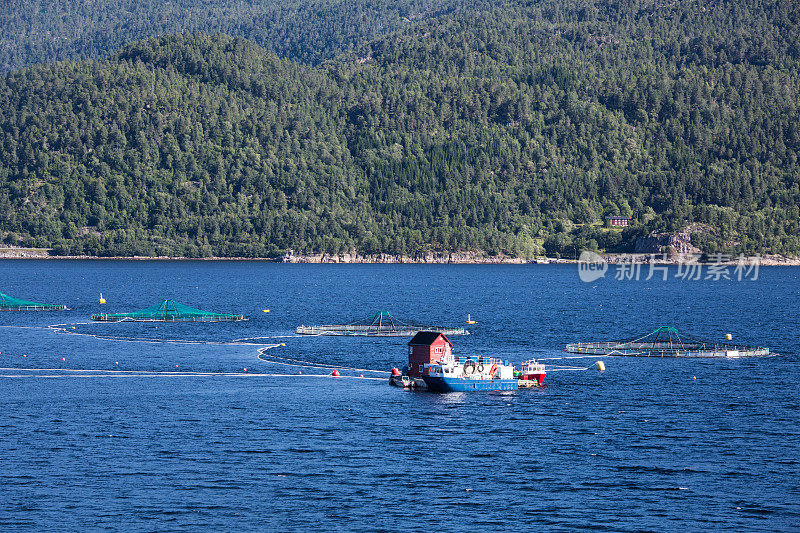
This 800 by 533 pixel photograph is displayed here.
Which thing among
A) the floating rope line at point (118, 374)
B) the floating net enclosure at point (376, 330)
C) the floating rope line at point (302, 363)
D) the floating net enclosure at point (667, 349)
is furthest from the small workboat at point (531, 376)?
the floating net enclosure at point (376, 330)

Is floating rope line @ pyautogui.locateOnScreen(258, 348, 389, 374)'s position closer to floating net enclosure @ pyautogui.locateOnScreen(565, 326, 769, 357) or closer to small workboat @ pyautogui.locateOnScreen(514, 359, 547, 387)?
small workboat @ pyautogui.locateOnScreen(514, 359, 547, 387)

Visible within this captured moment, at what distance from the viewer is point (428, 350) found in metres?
112

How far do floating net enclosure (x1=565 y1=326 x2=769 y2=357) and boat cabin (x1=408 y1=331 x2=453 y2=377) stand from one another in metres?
39.3

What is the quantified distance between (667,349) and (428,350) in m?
53.0

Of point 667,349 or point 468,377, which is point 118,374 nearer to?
point 468,377

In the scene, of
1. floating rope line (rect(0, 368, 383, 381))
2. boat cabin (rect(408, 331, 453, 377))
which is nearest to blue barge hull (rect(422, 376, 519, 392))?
boat cabin (rect(408, 331, 453, 377))

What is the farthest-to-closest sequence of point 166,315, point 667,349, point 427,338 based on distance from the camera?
point 166,315, point 667,349, point 427,338

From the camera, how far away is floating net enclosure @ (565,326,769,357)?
14562 centimetres

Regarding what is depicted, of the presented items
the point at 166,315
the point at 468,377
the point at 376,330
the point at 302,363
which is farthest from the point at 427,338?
the point at 166,315

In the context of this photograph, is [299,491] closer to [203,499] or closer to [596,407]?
[203,499]

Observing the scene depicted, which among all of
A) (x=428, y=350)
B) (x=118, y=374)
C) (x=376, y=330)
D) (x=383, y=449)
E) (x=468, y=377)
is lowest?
(x=383, y=449)

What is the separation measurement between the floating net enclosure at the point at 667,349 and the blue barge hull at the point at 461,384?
3688 cm

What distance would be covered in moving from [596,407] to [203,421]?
38.8 m

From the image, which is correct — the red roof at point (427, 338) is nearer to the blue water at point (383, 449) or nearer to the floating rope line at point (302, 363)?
the blue water at point (383, 449)
